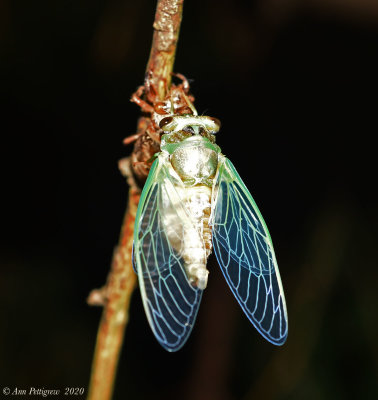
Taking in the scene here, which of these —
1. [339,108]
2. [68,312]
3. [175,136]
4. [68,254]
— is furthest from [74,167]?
[339,108]

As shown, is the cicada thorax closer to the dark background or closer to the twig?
the twig

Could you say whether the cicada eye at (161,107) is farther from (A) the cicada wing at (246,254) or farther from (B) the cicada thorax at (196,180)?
(A) the cicada wing at (246,254)

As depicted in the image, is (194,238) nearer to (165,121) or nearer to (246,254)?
(246,254)

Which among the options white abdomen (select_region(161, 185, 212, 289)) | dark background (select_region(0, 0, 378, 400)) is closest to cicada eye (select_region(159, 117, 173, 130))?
white abdomen (select_region(161, 185, 212, 289))

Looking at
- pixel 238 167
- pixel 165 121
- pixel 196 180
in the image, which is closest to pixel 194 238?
pixel 196 180

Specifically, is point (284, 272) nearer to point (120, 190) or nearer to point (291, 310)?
point (291, 310)
